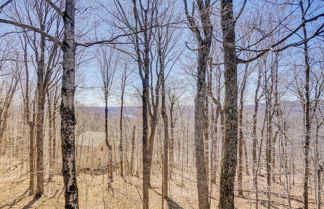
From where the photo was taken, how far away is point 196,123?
4977 millimetres

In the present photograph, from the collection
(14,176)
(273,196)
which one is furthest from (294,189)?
(14,176)

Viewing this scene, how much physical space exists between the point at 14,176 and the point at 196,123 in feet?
35.5

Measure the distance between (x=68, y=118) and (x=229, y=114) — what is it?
3.07 m

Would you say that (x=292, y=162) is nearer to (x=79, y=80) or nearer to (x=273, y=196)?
(x=273, y=196)

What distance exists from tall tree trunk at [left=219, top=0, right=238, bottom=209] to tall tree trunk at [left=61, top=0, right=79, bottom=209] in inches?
109

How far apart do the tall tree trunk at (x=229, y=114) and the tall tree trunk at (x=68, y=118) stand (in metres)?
2.77

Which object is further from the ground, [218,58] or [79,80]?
[218,58]

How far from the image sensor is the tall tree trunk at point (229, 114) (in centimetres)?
329

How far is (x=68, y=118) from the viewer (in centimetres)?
299

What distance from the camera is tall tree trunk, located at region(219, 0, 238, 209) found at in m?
3.29

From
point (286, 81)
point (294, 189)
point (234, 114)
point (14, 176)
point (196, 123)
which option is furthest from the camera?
point (294, 189)

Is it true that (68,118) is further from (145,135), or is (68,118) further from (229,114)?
(145,135)

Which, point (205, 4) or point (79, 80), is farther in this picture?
point (79, 80)

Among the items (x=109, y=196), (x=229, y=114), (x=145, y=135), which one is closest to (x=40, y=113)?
(x=145, y=135)
